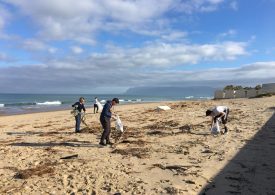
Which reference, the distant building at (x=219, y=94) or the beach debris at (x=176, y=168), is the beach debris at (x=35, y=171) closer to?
the beach debris at (x=176, y=168)

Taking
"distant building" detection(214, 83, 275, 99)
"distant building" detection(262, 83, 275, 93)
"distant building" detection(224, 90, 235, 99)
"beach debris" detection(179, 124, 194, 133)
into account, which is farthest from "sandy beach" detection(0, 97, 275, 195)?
"distant building" detection(262, 83, 275, 93)

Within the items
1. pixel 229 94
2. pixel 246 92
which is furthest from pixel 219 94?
pixel 246 92

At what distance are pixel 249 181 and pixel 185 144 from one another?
4.41 metres

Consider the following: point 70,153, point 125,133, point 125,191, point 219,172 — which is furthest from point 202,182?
point 125,133

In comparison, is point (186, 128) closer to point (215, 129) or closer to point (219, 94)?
point (215, 129)

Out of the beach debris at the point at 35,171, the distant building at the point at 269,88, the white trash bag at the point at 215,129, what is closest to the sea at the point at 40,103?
the distant building at the point at 269,88

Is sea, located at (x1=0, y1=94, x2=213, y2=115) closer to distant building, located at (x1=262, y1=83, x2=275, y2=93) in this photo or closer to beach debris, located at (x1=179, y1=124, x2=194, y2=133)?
distant building, located at (x1=262, y1=83, x2=275, y2=93)

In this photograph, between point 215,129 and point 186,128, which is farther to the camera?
point 186,128

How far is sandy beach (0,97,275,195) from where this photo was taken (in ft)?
25.1

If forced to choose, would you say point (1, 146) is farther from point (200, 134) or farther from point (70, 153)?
point (200, 134)

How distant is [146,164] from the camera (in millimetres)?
9523

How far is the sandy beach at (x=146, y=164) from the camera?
7.66 metres

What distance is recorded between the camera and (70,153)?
1130 centimetres

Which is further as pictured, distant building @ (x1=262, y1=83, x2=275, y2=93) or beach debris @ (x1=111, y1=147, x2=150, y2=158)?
distant building @ (x1=262, y1=83, x2=275, y2=93)
